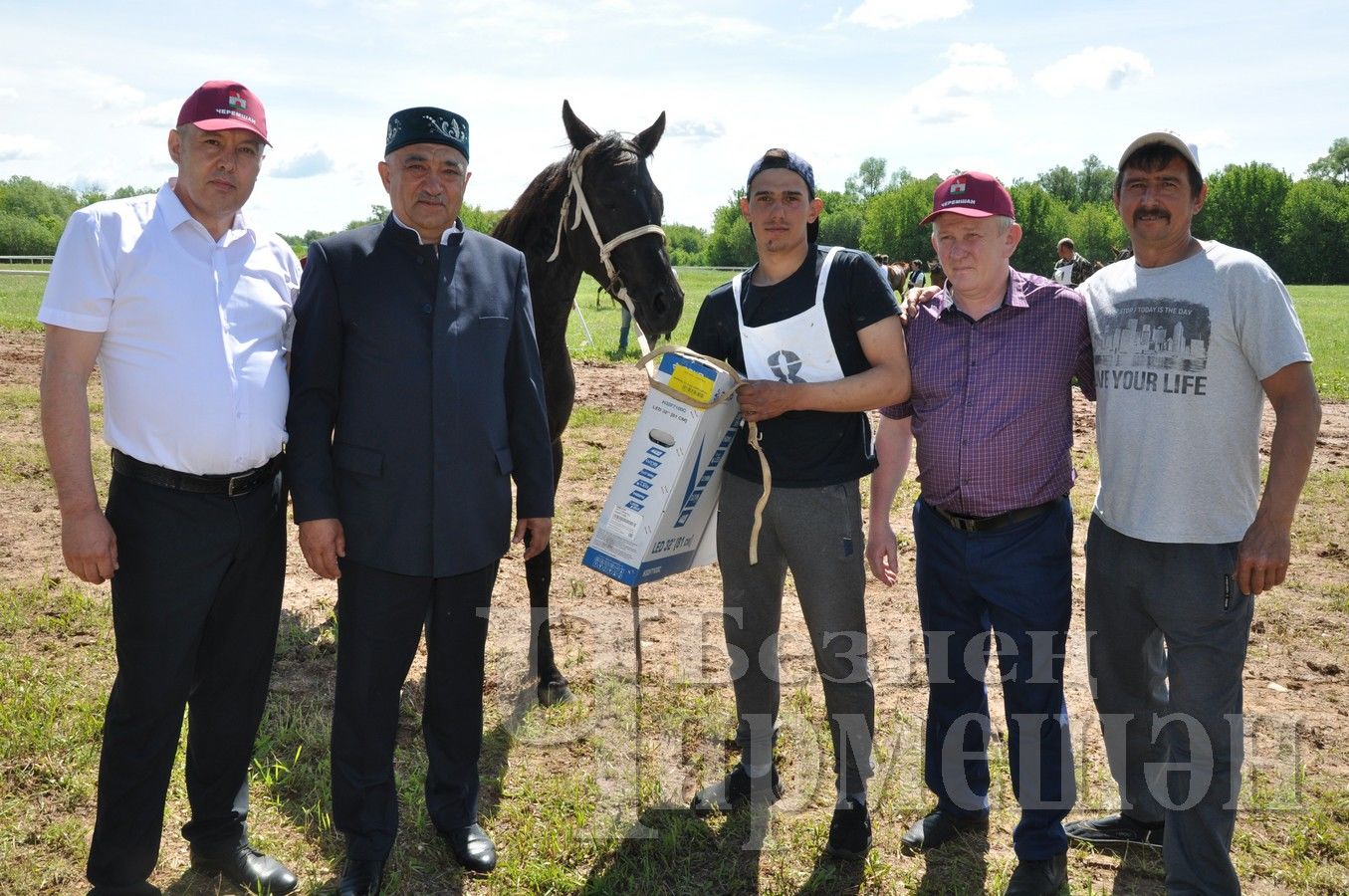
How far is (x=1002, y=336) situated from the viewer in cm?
300

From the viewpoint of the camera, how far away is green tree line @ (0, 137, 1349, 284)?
69.8 meters

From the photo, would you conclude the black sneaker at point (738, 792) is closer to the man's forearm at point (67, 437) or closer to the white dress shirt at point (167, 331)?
the white dress shirt at point (167, 331)

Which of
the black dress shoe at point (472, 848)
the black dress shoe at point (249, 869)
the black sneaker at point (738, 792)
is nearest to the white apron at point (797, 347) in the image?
the black sneaker at point (738, 792)

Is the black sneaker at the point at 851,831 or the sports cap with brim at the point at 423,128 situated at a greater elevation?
the sports cap with brim at the point at 423,128

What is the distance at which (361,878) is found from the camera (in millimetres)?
2957

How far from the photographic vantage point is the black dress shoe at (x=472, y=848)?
313 cm

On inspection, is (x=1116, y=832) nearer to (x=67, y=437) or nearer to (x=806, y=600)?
(x=806, y=600)

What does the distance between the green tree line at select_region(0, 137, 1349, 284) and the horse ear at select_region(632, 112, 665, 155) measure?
46.5m

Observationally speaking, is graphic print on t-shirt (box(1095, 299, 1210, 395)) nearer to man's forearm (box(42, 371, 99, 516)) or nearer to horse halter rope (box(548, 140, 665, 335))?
horse halter rope (box(548, 140, 665, 335))

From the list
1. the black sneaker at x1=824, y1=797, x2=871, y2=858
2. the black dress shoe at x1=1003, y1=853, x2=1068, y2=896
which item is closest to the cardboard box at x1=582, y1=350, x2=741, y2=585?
the black sneaker at x1=824, y1=797, x2=871, y2=858

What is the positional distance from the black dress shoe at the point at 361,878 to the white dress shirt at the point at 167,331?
132 cm

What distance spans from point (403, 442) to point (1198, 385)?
241 centimetres

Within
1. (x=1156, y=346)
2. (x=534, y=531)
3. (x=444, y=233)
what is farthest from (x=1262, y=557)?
(x=444, y=233)

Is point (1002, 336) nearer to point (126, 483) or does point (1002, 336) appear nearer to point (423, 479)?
point (423, 479)
